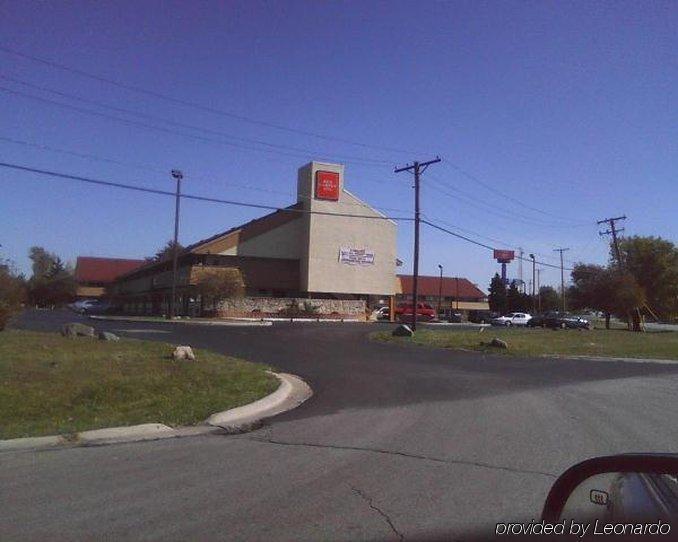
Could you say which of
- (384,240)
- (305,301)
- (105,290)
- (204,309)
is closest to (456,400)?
(204,309)

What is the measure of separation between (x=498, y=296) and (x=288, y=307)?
141 feet

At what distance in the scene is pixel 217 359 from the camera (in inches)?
722

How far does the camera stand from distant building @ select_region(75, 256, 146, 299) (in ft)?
349

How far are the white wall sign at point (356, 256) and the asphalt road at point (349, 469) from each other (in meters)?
52.8

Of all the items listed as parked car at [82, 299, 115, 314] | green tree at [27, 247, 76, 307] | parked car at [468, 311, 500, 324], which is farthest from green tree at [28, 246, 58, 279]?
parked car at [468, 311, 500, 324]

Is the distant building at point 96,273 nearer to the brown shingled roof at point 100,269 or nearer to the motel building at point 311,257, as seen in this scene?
the brown shingled roof at point 100,269

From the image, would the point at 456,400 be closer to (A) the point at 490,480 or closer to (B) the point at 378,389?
(B) the point at 378,389

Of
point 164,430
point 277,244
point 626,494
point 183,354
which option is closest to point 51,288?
point 277,244

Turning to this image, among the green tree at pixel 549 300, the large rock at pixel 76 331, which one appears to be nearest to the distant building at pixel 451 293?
the green tree at pixel 549 300

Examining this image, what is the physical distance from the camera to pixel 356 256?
6744 centimetres

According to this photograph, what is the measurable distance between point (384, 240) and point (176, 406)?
194ft

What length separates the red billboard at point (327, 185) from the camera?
207 ft

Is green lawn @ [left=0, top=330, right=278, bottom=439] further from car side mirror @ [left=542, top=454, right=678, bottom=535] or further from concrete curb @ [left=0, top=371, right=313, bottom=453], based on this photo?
car side mirror @ [left=542, top=454, right=678, bottom=535]

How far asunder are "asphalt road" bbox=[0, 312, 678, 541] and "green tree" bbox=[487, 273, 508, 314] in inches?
3213
